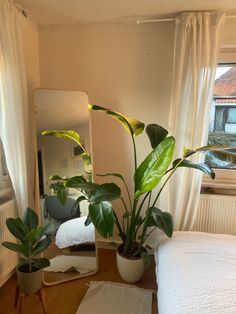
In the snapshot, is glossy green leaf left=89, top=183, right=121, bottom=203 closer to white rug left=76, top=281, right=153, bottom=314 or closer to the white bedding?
the white bedding

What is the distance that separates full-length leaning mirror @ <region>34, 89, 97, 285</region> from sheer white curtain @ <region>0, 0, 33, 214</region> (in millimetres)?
170

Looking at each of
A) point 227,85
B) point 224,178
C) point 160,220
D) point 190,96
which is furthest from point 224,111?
point 160,220

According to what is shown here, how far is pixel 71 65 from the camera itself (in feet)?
7.71

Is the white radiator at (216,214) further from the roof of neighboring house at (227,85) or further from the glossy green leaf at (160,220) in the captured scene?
the roof of neighboring house at (227,85)

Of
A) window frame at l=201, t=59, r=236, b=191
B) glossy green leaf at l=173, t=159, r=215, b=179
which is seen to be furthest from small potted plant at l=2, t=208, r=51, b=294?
window frame at l=201, t=59, r=236, b=191

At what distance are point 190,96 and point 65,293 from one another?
6.34 ft

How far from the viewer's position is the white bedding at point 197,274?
124 centimetres

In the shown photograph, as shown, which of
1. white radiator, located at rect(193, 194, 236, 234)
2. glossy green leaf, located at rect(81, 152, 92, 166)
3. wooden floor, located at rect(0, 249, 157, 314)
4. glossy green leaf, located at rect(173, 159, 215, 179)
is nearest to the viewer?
glossy green leaf, located at rect(173, 159, 215, 179)

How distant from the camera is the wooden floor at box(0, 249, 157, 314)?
175cm

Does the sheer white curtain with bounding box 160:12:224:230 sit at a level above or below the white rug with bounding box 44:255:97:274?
above

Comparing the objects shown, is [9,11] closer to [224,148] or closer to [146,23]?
[146,23]

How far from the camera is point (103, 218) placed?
1.63 m

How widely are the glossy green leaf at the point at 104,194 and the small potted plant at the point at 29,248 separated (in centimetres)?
41

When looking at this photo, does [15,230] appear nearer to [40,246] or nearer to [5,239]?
[40,246]
